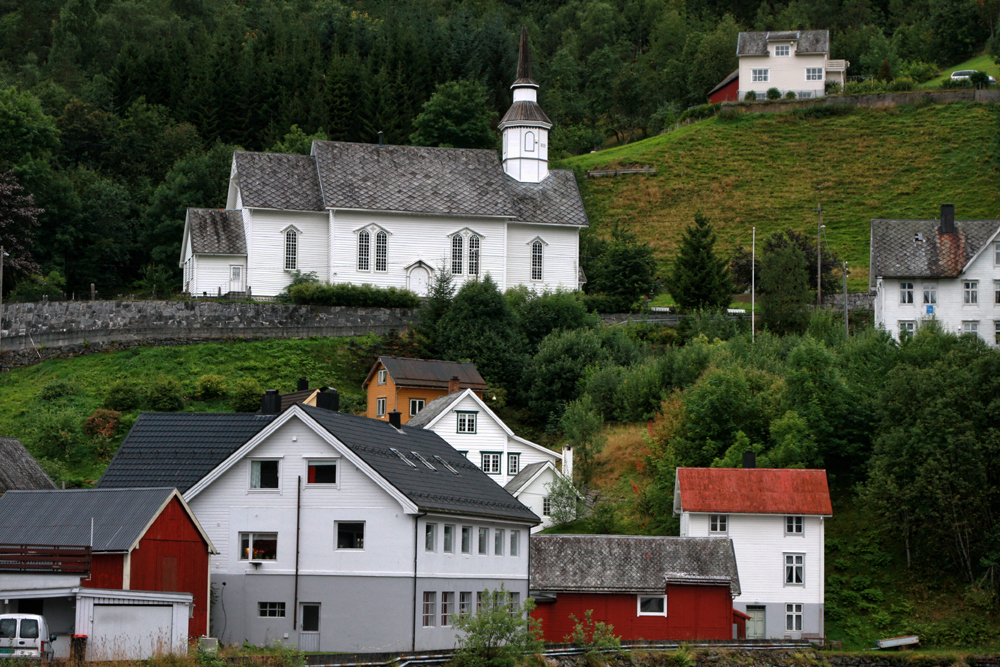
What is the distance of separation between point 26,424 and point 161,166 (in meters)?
51.6

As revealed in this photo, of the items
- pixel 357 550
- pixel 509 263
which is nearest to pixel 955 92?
pixel 509 263

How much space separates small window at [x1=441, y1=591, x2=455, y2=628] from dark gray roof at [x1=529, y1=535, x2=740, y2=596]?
5.80 m

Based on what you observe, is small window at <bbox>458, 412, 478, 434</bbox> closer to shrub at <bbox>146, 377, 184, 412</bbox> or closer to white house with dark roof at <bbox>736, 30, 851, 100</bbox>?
shrub at <bbox>146, 377, 184, 412</bbox>

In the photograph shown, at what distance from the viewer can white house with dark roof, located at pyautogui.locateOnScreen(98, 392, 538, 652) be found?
111 ft

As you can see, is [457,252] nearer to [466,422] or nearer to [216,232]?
[216,232]

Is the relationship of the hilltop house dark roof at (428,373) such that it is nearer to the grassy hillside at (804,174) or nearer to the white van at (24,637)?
the white van at (24,637)

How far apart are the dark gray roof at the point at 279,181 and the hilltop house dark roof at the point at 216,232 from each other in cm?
169

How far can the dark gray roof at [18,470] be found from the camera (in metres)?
39.9

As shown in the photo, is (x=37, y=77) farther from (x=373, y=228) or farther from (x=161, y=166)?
(x=373, y=228)

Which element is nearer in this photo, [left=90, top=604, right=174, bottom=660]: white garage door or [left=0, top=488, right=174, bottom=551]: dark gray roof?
[left=90, top=604, right=174, bottom=660]: white garage door

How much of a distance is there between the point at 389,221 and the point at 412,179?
4052mm

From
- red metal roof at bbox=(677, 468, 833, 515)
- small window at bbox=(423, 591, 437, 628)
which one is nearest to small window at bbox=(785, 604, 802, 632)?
red metal roof at bbox=(677, 468, 833, 515)

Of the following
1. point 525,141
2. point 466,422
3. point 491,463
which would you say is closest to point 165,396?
point 466,422

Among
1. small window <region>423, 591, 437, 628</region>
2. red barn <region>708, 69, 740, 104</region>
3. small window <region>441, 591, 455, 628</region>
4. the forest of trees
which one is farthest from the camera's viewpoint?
red barn <region>708, 69, 740, 104</region>
